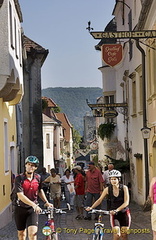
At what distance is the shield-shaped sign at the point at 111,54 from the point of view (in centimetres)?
2673

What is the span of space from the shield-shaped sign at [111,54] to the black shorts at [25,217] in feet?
58.9

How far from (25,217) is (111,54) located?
18.8 m

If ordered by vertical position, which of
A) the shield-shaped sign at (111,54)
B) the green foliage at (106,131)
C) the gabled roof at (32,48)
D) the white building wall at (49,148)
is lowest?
the white building wall at (49,148)

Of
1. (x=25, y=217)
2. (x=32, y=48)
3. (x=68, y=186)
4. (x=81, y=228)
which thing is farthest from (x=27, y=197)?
(x=32, y=48)

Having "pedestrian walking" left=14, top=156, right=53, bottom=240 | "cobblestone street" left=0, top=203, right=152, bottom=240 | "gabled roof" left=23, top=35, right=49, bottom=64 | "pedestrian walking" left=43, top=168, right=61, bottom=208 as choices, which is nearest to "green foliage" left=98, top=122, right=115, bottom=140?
"gabled roof" left=23, top=35, right=49, bottom=64

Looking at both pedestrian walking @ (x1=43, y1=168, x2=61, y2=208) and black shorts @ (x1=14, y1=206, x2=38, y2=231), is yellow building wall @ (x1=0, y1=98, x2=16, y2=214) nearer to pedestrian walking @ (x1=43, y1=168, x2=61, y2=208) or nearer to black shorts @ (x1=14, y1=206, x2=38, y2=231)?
pedestrian walking @ (x1=43, y1=168, x2=61, y2=208)

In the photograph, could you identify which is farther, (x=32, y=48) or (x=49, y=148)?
(x=49, y=148)

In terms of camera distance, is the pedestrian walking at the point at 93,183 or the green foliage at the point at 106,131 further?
the green foliage at the point at 106,131

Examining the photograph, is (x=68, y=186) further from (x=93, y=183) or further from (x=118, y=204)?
(x=118, y=204)

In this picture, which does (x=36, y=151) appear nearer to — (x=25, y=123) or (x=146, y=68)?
(x=25, y=123)

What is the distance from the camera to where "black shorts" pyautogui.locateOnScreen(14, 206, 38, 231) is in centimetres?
919

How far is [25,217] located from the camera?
30.5ft

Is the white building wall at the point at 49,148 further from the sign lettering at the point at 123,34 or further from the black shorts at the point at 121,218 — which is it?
the black shorts at the point at 121,218

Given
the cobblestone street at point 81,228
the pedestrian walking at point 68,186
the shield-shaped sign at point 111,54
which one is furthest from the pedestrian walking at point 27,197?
the shield-shaped sign at point 111,54
